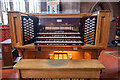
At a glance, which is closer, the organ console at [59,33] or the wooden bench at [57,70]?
the wooden bench at [57,70]

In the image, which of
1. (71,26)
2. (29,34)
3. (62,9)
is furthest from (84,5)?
(29,34)

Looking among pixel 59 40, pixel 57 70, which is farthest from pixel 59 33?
pixel 57 70

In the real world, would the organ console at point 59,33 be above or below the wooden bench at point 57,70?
above

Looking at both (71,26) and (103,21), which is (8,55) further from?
(103,21)

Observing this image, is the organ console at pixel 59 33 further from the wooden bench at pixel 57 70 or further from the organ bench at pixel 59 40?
the wooden bench at pixel 57 70

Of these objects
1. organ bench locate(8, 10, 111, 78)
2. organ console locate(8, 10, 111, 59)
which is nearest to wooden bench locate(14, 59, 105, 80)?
organ bench locate(8, 10, 111, 78)

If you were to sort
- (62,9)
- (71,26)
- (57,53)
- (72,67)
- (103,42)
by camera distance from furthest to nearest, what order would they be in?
(62,9)
(57,53)
(71,26)
(103,42)
(72,67)

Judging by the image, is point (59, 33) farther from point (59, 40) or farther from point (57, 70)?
point (57, 70)

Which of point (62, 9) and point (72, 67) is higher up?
point (62, 9)

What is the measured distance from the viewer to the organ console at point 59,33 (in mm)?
1992

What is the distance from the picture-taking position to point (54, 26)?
243cm

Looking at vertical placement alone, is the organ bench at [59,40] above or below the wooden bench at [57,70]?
above

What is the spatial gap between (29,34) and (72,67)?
1.21 meters

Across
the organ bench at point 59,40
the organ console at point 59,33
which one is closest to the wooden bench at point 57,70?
the organ bench at point 59,40
